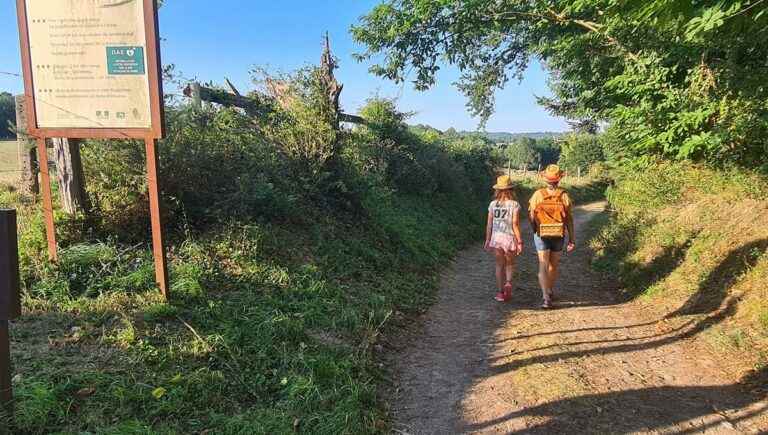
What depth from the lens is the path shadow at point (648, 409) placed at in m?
3.31

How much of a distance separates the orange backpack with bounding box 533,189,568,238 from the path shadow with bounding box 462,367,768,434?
255cm

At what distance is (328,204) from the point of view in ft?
25.8

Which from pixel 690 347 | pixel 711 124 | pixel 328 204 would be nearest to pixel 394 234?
pixel 328 204

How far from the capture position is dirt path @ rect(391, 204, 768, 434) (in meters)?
3.40

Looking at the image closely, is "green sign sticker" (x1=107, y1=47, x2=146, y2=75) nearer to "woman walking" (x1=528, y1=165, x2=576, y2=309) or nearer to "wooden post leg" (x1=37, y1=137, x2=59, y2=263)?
"wooden post leg" (x1=37, y1=137, x2=59, y2=263)

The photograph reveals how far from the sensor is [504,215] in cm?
639

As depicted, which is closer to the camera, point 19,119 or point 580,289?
point 19,119

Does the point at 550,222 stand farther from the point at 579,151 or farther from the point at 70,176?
the point at 579,151

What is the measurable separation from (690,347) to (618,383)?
4.38 ft

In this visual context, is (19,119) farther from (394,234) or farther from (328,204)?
(394,234)

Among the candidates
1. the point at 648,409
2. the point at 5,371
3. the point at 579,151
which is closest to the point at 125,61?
the point at 5,371

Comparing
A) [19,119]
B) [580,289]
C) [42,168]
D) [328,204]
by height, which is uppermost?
[19,119]

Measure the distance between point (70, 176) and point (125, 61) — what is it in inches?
70.9

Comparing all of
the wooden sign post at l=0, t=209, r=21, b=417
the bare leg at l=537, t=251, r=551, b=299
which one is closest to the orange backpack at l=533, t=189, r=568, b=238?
the bare leg at l=537, t=251, r=551, b=299
